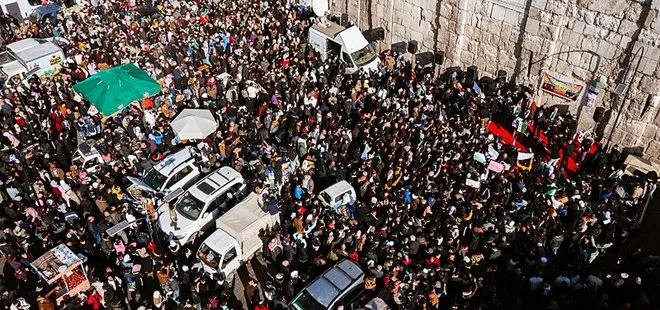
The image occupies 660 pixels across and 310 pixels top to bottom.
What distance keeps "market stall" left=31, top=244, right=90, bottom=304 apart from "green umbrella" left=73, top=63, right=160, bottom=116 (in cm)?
604

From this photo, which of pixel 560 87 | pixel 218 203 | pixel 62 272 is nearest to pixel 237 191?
pixel 218 203

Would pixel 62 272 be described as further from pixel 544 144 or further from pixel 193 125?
pixel 544 144

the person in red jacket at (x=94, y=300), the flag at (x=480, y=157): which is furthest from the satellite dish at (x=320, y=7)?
the person in red jacket at (x=94, y=300)

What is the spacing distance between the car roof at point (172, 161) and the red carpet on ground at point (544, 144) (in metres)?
10.3

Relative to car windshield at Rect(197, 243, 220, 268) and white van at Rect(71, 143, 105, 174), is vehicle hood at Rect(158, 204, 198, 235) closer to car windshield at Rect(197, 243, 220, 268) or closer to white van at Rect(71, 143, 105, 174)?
car windshield at Rect(197, 243, 220, 268)

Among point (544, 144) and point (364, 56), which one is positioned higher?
point (364, 56)

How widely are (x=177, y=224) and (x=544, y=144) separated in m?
11.7

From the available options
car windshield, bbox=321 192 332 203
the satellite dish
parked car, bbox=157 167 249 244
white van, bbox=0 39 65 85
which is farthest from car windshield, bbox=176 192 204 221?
the satellite dish

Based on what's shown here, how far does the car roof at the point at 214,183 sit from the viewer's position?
48.7 feet

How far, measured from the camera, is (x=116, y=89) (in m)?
18.5

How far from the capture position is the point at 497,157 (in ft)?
52.1

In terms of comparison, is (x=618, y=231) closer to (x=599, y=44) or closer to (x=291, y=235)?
(x=599, y=44)

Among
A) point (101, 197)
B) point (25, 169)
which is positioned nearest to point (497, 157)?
point (101, 197)

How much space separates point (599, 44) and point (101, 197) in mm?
15588
